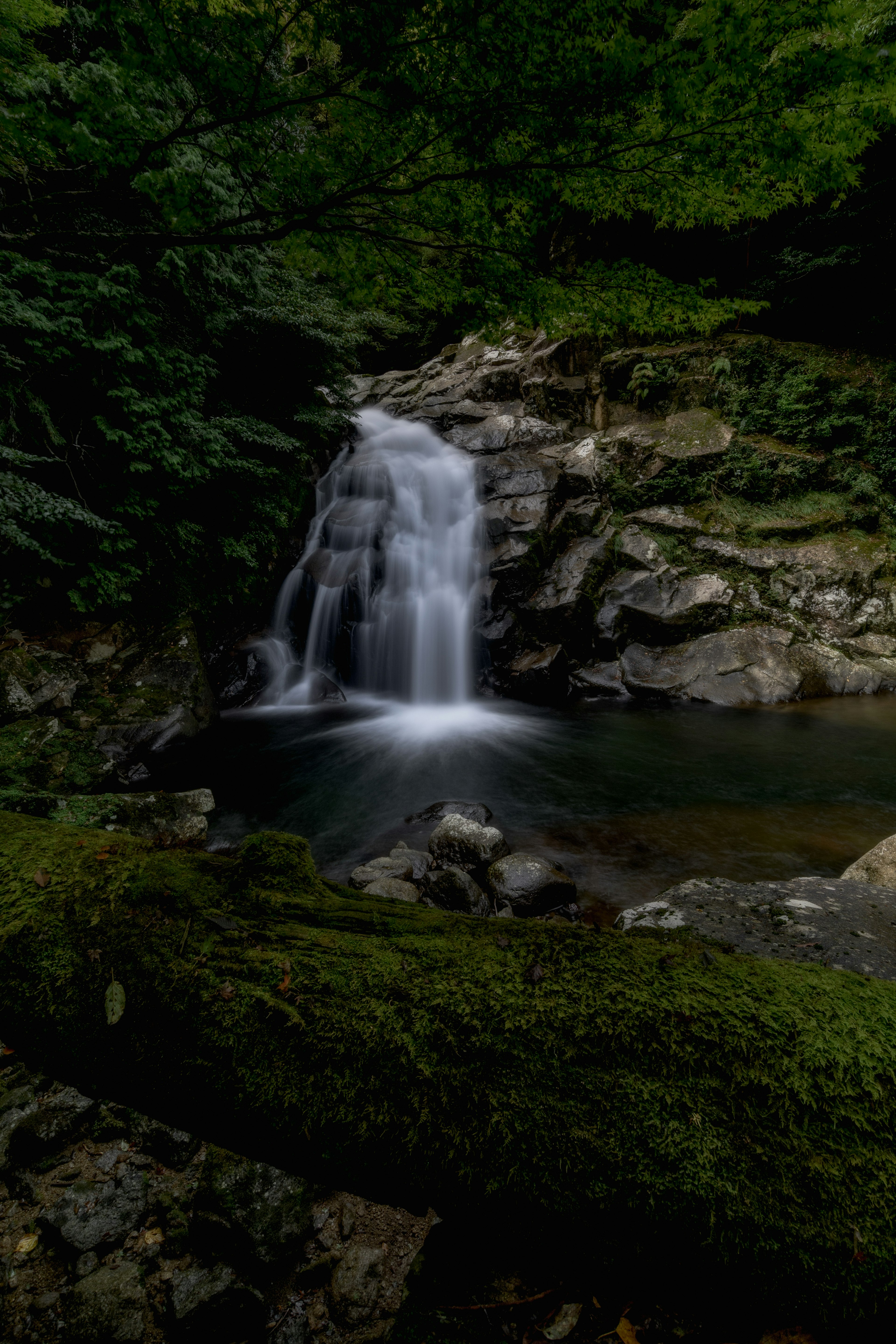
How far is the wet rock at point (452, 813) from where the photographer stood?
20.6 feet

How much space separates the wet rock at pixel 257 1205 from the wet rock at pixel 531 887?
9.06 feet

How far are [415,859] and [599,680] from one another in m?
7.40

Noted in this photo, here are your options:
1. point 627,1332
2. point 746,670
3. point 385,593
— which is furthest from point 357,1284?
point 385,593

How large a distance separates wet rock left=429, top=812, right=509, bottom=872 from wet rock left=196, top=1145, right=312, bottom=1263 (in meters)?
3.19

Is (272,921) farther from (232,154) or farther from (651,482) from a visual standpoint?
(651,482)

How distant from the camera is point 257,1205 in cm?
188

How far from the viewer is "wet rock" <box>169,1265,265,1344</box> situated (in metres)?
1.60

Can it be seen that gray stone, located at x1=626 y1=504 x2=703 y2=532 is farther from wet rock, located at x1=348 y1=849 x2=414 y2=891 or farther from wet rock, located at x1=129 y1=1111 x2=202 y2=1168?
wet rock, located at x1=129 y1=1111 x2=202 y2=1168

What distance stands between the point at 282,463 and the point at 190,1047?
10807mm

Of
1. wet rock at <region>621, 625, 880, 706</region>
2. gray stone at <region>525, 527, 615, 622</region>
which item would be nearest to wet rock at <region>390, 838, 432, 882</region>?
wet rock at <region>621, 625, 880, 706</region>

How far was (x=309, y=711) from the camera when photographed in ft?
35.0

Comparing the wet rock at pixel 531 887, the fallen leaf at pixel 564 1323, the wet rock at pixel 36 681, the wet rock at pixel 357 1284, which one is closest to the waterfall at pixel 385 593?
the wet rock at pixel 36 681

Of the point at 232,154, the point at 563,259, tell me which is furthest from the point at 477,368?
the point at 232,154

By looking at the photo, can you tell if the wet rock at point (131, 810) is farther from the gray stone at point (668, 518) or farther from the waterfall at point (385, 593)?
the gray stone at point (668, 518)
